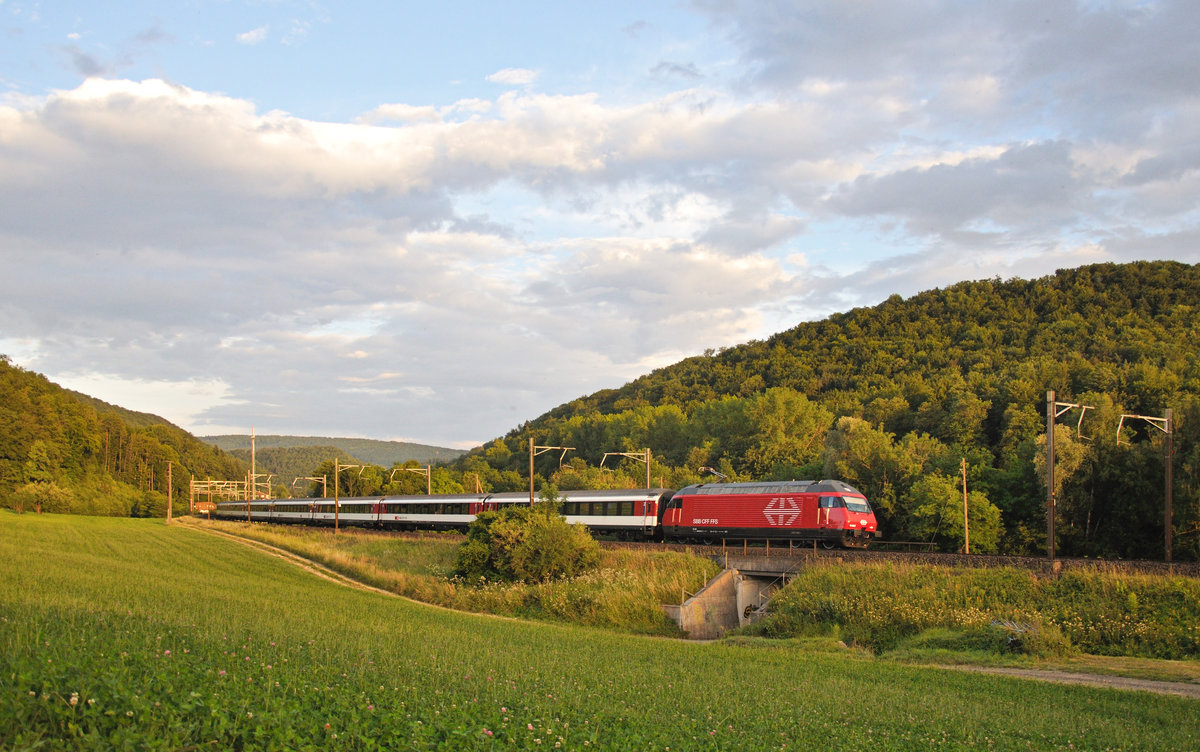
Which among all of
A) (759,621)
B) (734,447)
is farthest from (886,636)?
(734,447)

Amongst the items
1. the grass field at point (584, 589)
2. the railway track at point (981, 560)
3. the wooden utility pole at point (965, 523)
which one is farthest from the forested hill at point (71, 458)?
the wooden utility pole at point (965, 523)

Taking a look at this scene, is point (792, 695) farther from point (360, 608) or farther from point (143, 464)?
point (143, 464)

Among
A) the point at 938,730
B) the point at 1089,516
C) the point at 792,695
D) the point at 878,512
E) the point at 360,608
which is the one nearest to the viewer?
the point at 938,730

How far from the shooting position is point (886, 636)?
24328mm

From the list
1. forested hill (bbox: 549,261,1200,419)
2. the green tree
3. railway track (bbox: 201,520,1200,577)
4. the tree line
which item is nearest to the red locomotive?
railway track (bbox: 201,520,1200,577)

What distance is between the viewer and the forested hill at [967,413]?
1615 inches

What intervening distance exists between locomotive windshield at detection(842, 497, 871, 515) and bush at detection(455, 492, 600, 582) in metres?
11.7

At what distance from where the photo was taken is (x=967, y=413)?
60.2 m

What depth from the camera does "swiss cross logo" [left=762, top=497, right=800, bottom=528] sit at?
3709 centimetres

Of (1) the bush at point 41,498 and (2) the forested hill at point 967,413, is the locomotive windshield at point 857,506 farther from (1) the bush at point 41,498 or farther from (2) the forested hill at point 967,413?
(1) the bush at point 41,498

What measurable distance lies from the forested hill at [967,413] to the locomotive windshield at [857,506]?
310 inches

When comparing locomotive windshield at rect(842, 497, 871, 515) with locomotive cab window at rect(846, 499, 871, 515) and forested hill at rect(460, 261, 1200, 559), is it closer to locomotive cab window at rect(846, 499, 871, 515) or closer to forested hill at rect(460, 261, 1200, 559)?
locomotive cab window at rect(846, 499, 871, 515)

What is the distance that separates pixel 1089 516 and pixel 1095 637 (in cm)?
2222

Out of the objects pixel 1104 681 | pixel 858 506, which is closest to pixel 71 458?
pixel 858 506
